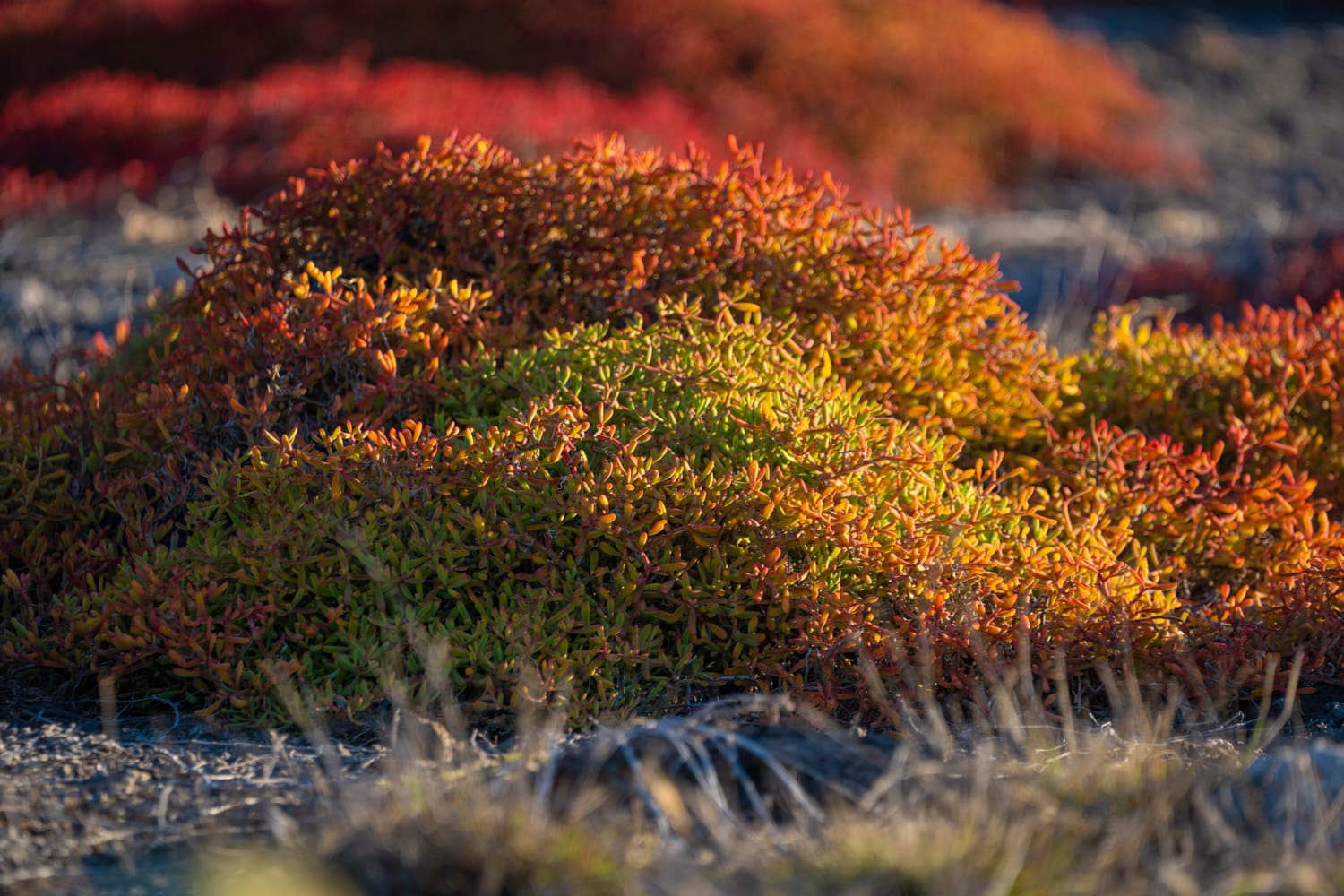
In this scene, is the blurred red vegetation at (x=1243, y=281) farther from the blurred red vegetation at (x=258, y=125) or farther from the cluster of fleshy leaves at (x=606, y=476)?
the blurred red vegetation at (x=258, y=125)

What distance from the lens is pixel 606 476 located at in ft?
9.14

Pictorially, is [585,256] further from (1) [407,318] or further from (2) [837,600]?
(2) [837,600]

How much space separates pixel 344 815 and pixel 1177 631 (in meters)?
1.98

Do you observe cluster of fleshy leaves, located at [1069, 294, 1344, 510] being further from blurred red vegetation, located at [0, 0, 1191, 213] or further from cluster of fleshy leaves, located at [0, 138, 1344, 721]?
blurred red vegetation, located at [0, 0, 1191, 213]

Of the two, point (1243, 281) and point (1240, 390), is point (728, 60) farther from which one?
point (1240, 390)

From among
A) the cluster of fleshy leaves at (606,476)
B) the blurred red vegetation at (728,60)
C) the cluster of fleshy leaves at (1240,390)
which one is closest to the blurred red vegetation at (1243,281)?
the cluster of fleshy leaves at (1240,390)

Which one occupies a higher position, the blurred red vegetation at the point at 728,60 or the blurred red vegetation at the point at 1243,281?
the blurred red vegetation at the point at 728,60

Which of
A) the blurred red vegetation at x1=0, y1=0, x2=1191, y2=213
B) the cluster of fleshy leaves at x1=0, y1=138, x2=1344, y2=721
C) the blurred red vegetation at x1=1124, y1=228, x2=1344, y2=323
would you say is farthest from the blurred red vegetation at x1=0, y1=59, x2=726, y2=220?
the cluster of fleshy leaves at x1=0, y1=138, x2=1344, y2=721

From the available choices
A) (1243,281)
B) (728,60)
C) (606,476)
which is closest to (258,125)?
(728,60)

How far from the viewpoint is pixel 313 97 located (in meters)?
8.80

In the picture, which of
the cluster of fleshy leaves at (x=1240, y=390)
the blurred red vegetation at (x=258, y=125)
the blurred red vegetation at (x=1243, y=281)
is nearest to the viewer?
the cluster of fleshy leaves at (x=1240, y=390)

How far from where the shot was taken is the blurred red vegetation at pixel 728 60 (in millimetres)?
10602

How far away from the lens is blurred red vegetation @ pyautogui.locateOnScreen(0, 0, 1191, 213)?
34.8 feet

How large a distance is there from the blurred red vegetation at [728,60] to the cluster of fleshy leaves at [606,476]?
22.1ft
